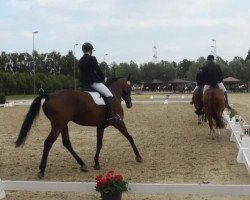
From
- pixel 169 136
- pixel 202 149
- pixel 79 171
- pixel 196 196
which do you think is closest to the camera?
pixel 196 196

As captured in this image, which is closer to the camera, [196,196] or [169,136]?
[196,196]

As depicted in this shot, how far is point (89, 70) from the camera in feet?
32.6

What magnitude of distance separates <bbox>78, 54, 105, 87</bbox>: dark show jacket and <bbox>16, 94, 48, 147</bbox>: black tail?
3.86 ft

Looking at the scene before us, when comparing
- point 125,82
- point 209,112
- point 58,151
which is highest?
point 125,82

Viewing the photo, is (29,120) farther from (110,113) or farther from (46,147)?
(110,113)

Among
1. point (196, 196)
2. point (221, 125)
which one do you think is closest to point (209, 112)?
point (221, 125)

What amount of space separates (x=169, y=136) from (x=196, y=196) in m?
7.91

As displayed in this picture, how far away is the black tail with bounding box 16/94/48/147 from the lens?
29.6 ft

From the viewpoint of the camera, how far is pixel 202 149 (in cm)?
1227

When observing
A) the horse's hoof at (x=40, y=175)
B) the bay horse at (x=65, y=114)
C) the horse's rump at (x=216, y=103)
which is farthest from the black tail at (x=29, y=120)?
the horse's rump at (x=216, y=103)

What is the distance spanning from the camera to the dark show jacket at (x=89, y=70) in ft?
32.4

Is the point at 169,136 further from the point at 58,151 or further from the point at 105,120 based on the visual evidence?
the point at 105,120

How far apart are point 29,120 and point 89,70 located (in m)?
1.69

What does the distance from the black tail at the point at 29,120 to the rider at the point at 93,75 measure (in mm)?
1182
